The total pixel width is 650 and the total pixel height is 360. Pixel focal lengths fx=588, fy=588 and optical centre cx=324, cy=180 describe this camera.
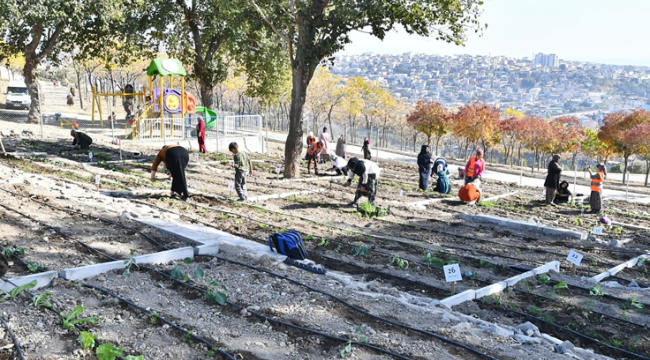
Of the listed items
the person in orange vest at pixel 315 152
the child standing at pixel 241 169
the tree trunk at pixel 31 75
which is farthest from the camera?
the tree trunk at pixel 31 75

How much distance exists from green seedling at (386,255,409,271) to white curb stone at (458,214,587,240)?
4913mm

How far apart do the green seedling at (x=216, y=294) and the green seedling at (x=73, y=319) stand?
1338 millimetres

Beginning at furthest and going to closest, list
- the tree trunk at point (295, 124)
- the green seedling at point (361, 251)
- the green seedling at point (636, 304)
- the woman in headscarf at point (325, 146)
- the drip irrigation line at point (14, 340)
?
the woman in headscarf at point (325, 146) → the tree trunk at point (295, 124) → the green seedling at point (361, 251) → the green seedling at point (636, 304) → the drip irrigation line at point (14, 340)

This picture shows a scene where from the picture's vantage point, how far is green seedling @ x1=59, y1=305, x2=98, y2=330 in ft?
17.8

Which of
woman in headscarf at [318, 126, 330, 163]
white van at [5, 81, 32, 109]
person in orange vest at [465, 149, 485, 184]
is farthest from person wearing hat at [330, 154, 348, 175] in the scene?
white van at [5, 81, 32, 109]

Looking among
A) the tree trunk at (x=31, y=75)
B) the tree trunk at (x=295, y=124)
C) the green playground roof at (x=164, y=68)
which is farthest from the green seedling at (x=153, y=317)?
the tree trunk at (x=31, y=75)

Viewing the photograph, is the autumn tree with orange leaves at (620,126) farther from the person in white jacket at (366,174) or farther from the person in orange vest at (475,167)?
the person in white jacket at (366,174)

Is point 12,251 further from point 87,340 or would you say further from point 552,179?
point 552,179

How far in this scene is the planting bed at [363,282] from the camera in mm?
5723

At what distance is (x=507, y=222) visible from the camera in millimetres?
13438

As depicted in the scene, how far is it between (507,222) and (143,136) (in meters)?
17.1

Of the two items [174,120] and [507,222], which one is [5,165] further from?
[507,222]

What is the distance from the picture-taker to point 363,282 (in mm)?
7801

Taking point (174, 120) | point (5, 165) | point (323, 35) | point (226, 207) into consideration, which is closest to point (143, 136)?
point (174, 120)
